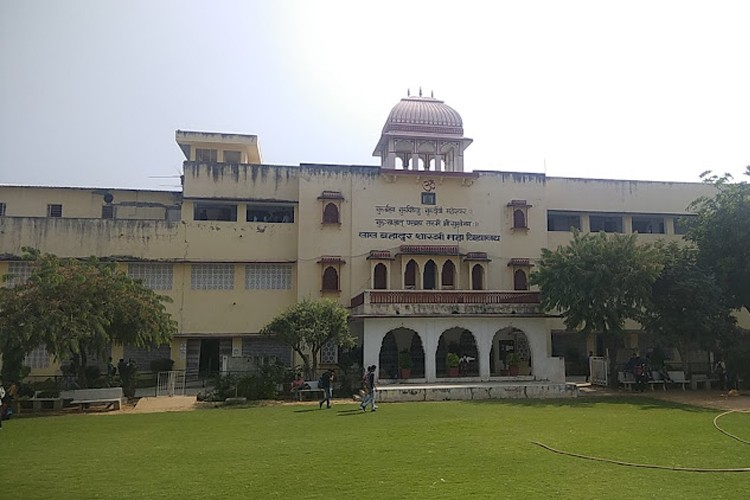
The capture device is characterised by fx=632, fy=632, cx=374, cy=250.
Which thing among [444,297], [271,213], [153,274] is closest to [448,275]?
[444,297]

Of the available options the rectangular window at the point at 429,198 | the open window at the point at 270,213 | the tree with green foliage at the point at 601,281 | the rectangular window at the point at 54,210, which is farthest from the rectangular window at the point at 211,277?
the tree with green foliage at the point at 601,281

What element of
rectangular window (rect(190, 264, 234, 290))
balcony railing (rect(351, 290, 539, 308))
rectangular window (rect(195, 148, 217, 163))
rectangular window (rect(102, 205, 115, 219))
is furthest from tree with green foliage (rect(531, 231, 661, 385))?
rectangular window (rect(102, 205, 115, 219))

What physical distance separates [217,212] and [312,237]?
4513mm

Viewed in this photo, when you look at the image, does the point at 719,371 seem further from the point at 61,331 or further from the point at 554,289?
the point at 61,331

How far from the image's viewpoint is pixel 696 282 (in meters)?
22.0

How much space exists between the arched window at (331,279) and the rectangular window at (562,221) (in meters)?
10.7

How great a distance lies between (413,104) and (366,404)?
1621 cm

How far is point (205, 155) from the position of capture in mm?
30359

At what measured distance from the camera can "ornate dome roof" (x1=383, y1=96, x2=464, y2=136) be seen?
92.6 feet

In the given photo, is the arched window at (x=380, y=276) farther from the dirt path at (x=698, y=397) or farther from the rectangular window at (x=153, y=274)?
the dirt path at (x=698, y=397)

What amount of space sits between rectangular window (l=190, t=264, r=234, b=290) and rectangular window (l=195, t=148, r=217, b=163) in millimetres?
6106

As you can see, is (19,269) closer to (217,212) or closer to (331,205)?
(217,212)

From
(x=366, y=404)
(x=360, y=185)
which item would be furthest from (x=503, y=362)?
(x=366, y=404)

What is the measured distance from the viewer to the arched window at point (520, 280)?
92.4 feet
